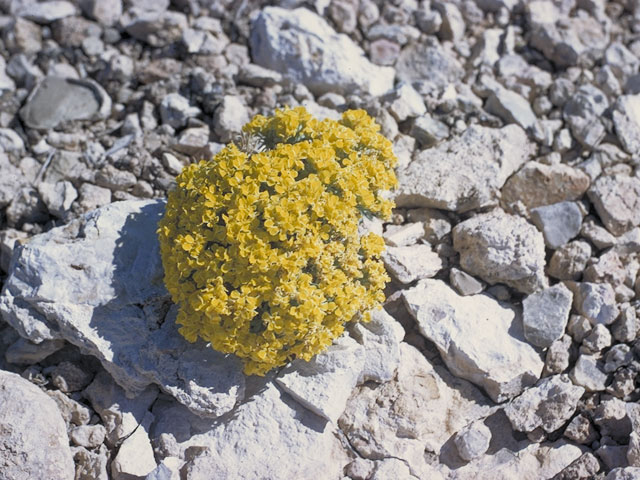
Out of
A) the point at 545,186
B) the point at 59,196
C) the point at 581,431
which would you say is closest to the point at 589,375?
the point at 581,431

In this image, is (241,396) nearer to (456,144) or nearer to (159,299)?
(159,299)

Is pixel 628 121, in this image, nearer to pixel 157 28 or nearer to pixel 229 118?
pixel 229 118

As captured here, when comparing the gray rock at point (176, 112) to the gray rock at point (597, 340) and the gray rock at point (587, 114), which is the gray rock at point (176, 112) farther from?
the gray rock at point (597, 340)

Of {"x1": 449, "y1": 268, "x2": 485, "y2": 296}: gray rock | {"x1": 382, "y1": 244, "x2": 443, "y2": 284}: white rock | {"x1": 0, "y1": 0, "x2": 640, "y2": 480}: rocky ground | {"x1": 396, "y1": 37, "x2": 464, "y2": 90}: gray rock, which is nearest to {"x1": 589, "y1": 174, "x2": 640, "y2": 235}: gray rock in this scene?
{"x1": 0, "y1": 0, "x2": 640, "y2": 480}: rocky ground

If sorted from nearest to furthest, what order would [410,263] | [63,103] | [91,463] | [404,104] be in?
[91,463]
[410,263]
[404,104]
[63,103]

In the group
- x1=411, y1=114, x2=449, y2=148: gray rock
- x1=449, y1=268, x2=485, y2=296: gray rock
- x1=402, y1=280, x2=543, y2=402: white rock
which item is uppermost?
x1=411, y1=114, x2=449, y2=148: gray rock

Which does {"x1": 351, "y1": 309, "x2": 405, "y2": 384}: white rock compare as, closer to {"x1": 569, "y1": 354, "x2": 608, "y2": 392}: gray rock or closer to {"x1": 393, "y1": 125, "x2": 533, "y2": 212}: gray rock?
{"x1": 393, "y1": 125, "x2": 533, "y2": 212}: gray rock
